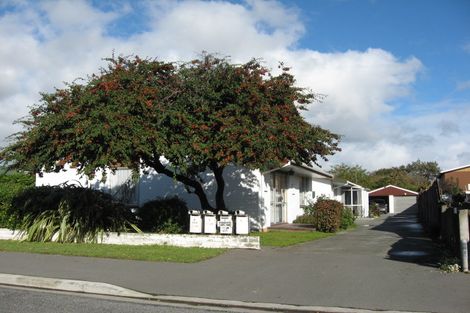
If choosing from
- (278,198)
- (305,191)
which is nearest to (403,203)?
(305,191)

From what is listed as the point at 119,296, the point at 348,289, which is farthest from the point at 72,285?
the point at 348,289

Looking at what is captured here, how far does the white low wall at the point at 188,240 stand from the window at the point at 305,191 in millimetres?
14878

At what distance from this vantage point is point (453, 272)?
10.3 meters

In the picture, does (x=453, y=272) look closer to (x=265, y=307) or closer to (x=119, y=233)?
(x=265, y=307)

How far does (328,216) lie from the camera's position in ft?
71.5

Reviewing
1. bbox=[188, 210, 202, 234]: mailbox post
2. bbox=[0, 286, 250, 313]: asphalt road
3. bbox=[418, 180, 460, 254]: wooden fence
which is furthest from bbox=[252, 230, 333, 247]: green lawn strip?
bbox=[0, 286, 250, 313]: asphalt road

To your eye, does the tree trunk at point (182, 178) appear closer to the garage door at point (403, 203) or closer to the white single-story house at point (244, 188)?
the white single-story house at point (244, 188)

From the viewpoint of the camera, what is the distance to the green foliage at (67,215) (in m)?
16.5

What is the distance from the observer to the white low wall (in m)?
14.8

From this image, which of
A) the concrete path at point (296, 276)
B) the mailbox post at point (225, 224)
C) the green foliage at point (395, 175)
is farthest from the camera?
the green foliage at point (395, 175)

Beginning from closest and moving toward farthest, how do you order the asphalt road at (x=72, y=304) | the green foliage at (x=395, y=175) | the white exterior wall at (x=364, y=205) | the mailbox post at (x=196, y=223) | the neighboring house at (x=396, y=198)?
the asphalt road at (x=72, y=304)
the mailbox post at (x=196, y=223)
the white exterior wall at (x=364, y=205)
the neighboring house at (x=396, y=198)
the green foliage at (x=395, y=175)

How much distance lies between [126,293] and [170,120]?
6.21 m

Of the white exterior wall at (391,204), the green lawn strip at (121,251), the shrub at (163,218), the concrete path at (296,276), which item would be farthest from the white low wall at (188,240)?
the white exterior wall at (391,204)

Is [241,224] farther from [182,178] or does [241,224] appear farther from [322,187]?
[322,187]
